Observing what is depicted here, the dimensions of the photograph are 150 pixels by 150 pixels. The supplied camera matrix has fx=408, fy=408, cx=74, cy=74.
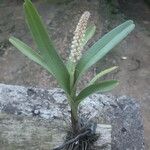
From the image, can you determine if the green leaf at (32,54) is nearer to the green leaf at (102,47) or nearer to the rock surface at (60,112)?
the green leaf at (102,47)

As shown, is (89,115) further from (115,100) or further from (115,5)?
(115,5)

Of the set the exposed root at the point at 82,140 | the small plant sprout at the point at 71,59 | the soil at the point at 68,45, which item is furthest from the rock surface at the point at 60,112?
the soil at the point at 68,45

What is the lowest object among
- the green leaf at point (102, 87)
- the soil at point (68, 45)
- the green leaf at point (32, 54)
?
the soil at point (68, 45)

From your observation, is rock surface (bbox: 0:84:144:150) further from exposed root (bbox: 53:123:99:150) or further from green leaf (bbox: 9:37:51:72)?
green leaf (bbox: 9:37:51:72)

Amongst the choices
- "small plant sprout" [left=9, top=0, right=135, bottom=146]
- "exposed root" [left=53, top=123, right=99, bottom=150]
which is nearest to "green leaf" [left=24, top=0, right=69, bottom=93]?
"small plant sprout" [left=9, top=0, right=135, bottom=146]

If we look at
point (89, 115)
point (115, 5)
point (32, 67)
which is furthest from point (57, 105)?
point (115, 5)
